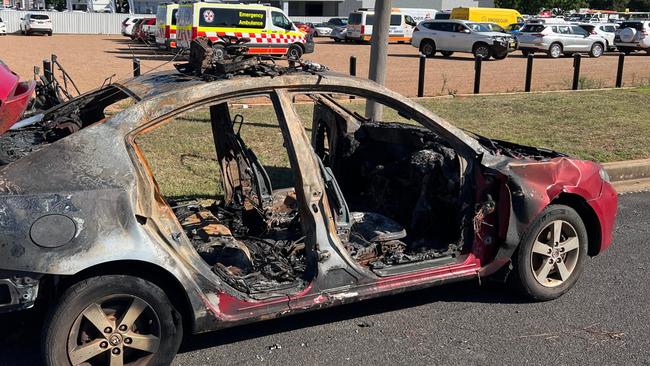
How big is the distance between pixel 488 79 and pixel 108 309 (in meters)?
17.5

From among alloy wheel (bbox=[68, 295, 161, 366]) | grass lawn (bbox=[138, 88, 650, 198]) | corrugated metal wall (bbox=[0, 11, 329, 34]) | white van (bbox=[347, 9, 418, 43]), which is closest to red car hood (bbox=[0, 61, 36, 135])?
grass lawn (bbox=[138, 88, 650, 198])

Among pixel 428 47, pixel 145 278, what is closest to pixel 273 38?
pixel 428 47

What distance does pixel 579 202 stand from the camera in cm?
474

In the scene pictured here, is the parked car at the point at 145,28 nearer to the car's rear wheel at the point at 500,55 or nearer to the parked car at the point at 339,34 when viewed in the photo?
the parked car at the point at 339,34

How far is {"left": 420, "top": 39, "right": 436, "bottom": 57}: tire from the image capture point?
31406 mm

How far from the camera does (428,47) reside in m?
31.6

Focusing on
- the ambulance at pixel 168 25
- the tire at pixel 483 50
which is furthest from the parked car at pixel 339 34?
the ambulance at pixel 168 25

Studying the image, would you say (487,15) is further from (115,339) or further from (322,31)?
(115,339)

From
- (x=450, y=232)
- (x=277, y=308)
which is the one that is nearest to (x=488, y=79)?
(x=450, y=232)

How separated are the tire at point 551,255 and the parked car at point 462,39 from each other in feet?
84.8

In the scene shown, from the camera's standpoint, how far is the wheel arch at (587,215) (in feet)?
15.4

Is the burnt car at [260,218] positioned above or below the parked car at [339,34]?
below

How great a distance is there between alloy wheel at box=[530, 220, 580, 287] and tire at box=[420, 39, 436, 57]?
2759 centimetres

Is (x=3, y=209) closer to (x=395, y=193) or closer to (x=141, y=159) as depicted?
(x=141, y=159)
